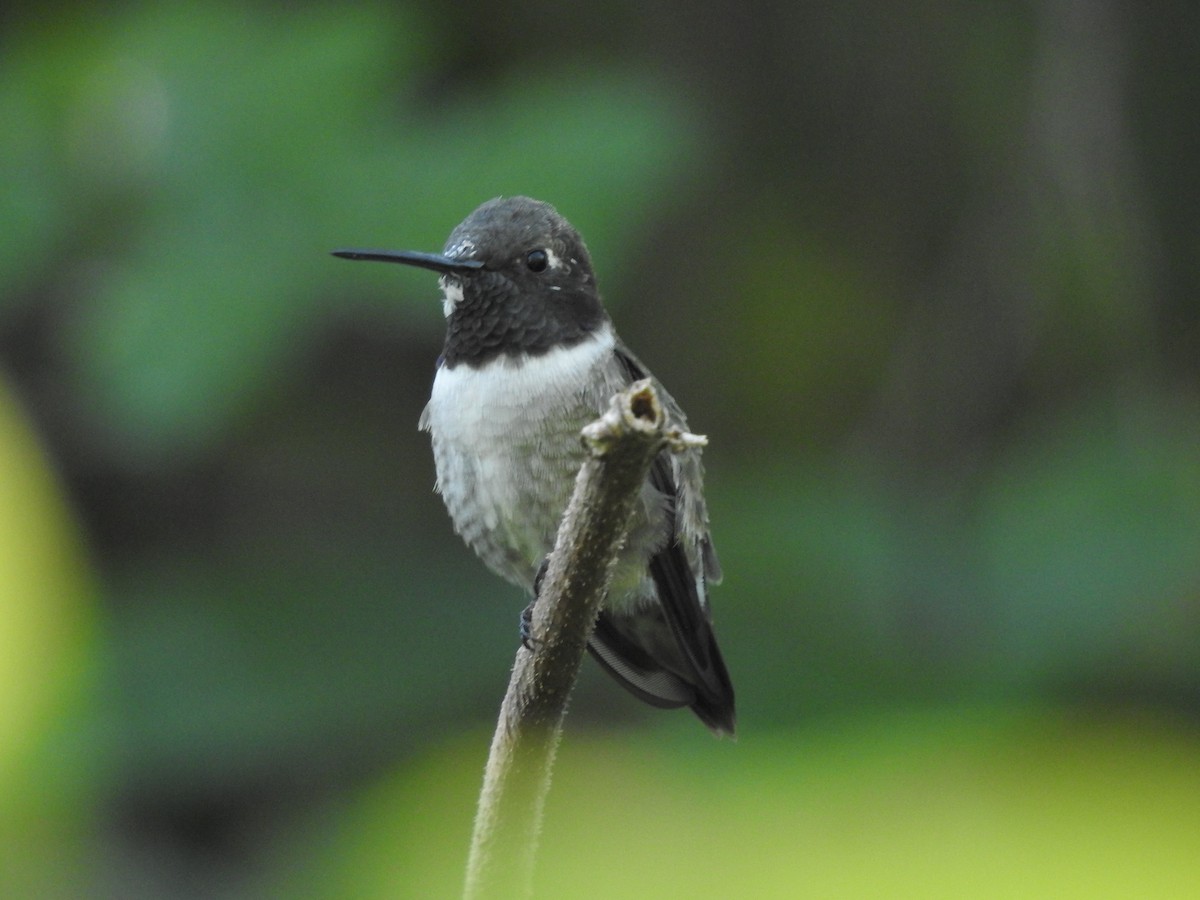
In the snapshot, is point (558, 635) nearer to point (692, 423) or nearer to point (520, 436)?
point (520, 436)

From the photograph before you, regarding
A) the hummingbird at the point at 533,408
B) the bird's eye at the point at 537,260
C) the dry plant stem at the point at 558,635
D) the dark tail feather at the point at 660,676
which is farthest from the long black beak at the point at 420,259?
the dry plant stem at the point at 558,635

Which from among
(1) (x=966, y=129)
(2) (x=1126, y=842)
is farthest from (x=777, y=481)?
(2) (x=1126, y=842)

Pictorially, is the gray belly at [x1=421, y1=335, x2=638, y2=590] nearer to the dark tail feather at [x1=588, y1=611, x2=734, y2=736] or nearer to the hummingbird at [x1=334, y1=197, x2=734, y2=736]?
the hummingbird at [x1=334, y1=197, x2=734, y2=736]

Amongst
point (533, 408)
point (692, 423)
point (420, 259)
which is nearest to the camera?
point (420, 259)

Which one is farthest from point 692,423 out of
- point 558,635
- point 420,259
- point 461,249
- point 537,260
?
point 558,635

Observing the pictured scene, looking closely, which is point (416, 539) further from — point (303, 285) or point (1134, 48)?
point (1134, 48)

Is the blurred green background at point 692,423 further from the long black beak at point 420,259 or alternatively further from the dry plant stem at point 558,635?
the long black beak at point 420,259

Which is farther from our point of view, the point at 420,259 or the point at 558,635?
the point at 420,259
